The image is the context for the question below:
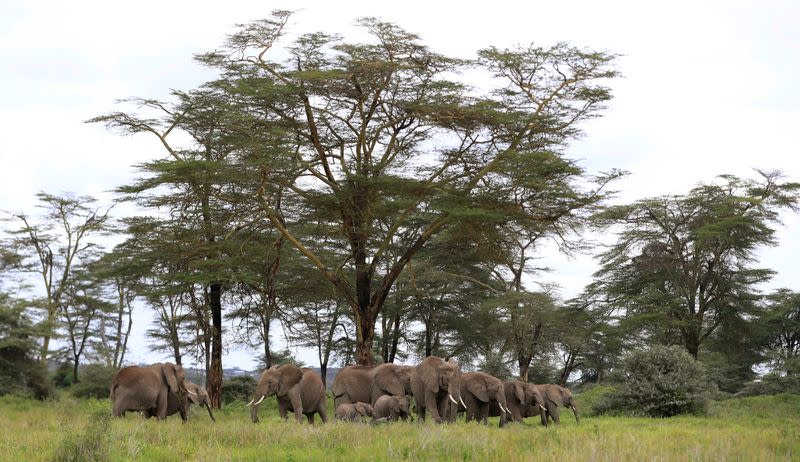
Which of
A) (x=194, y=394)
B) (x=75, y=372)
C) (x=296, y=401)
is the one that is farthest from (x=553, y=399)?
(x=75, y=372)

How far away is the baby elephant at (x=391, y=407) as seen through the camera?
18891 mm

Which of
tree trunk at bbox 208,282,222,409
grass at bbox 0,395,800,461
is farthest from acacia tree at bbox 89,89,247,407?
grass at bbox 0,395,800,461

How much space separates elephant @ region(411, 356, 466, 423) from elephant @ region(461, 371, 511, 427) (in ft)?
3.60

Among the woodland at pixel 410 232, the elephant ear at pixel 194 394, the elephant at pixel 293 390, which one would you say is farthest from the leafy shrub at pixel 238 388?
the elephant at pixel 293 390

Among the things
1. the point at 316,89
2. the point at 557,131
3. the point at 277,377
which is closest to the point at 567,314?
the point at 557,131

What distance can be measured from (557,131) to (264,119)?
31.1ft

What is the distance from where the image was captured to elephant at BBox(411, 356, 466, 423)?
19.0 m

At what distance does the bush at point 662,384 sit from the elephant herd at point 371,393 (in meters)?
4.46

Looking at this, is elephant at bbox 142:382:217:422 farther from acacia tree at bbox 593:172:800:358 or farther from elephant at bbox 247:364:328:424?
acacia tree at bbox 593:172:800:358

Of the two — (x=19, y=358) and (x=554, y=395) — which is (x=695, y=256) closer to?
(x=554, y=395)

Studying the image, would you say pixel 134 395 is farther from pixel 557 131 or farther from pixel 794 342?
pixel 794 342

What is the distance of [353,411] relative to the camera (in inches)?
755

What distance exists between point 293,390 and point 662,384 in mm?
10987

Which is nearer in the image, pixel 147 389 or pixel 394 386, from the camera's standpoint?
pixel 147 389
